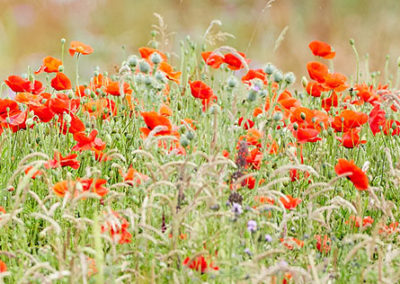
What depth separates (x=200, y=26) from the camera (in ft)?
22.0

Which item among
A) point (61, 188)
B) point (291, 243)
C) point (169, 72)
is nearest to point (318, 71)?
point (169, 72)

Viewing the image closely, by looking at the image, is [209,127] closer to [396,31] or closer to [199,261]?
[199,261]

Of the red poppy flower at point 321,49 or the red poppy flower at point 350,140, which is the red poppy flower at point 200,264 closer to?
the red poppy flower at point 350,140

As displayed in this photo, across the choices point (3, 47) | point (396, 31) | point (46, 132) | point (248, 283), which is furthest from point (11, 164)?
point (396, 31)

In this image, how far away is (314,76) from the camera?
9.11 ft

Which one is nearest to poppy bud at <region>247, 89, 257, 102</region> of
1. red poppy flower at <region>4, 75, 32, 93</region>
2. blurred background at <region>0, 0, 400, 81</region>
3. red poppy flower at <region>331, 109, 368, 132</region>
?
red poppy flower at <region>331, 109, 368, 132</region>

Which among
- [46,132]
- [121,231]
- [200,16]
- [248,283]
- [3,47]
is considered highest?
[200,16]

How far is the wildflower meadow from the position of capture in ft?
6.13

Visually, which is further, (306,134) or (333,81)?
(333,81)

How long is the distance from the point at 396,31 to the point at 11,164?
4.62 metres

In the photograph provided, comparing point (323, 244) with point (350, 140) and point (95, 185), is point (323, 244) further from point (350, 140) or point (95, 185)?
point (95, 185)

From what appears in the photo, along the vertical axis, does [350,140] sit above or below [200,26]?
below

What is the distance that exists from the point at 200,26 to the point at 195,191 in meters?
4.71

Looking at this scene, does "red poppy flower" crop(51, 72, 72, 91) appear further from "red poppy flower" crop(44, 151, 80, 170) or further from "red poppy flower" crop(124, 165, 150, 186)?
"red poppy flower" crop(124, 165, 150, 186)
